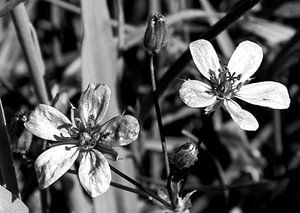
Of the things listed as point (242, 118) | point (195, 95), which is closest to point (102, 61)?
point (195, 95)

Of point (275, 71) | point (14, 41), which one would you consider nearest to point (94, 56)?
point (14, 41)

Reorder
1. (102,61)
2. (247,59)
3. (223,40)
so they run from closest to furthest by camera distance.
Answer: (247,59), (102,61), (223,40)

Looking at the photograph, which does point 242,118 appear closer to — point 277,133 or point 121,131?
point 121,131

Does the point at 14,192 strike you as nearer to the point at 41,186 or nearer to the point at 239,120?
the point at 41,186

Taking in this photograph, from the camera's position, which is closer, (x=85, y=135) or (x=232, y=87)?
(x=85, y=135)

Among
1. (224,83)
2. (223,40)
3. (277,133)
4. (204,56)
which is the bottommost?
(277,133)

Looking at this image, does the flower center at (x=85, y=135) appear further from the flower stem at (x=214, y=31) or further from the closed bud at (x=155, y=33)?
the flower stem at (x=214, y=31)

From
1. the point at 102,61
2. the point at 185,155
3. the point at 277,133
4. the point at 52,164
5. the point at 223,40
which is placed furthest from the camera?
the point at 223,40

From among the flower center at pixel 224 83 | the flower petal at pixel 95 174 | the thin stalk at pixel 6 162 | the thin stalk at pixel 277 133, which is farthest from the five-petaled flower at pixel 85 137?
the thin stalk at pixel 277 133
